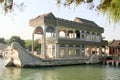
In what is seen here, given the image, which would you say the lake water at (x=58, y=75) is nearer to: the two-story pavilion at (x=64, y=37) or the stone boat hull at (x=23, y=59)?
the stone boat hull at (x=23, y=59)

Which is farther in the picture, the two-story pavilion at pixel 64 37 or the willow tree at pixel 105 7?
the two-story pavilion at pixel 64 37

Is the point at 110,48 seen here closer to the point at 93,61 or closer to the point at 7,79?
the point at 93,61

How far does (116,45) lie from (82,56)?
14960 mm

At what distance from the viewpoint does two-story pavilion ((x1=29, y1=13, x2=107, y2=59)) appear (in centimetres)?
3343

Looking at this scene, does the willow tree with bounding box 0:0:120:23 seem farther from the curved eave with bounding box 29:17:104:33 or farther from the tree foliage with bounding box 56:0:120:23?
the curved eave with bounding box 29:17:104:33

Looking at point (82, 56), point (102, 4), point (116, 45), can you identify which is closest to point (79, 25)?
point (82, 56)

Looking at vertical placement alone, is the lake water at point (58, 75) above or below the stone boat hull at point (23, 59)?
below

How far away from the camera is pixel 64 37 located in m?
35.1

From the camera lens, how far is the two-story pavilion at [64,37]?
110 feet

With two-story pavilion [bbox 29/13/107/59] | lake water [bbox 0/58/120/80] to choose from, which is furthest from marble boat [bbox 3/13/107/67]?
lake water [bbox 0/58/120/80]

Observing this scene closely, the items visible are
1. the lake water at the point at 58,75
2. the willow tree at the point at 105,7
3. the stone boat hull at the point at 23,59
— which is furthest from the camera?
the stone boat hull at the point at 23,59

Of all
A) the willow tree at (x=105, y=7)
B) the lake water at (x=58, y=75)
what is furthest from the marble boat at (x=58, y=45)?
the willow tree at (x=105, y=7)

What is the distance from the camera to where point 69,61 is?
34.1 m

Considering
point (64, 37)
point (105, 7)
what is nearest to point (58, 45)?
point (64, 37)
